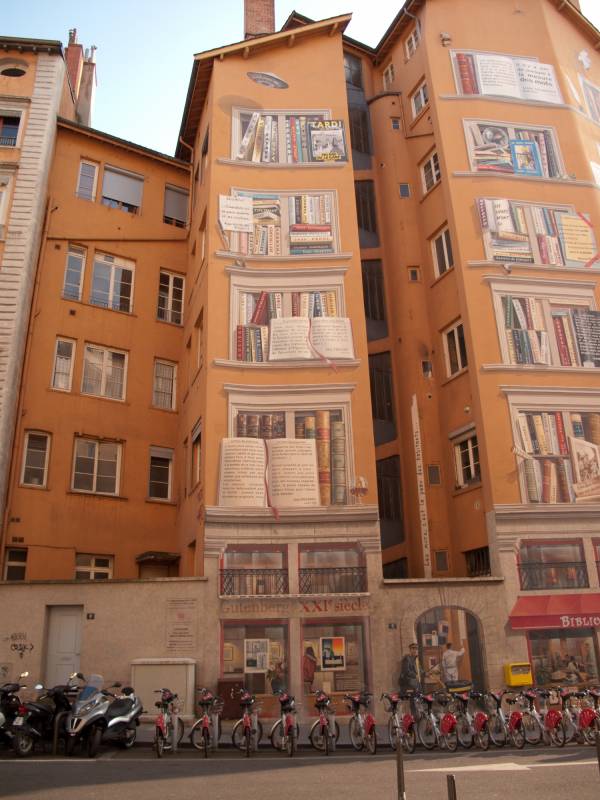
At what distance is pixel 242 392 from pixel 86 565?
7.26 meters

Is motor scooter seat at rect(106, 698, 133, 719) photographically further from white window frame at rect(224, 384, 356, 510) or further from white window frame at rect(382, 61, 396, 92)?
white window frame at rect(382, 61, 396, 92)

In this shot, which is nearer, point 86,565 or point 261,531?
point 261,531

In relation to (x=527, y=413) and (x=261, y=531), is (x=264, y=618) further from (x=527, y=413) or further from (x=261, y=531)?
(x=527, y=413)

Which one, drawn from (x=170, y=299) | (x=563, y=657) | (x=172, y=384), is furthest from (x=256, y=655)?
(x=170, y=299)

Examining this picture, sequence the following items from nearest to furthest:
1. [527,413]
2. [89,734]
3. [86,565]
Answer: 1. [89,734]
2. [527,413]
3. [86,565]

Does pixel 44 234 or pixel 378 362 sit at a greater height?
pixel 44 234

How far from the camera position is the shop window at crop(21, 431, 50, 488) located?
863 inches

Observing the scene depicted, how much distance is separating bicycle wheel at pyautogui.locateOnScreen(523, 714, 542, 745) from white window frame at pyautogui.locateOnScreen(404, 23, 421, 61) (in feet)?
78.0

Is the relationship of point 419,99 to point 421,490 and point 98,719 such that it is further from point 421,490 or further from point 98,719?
point 98,719

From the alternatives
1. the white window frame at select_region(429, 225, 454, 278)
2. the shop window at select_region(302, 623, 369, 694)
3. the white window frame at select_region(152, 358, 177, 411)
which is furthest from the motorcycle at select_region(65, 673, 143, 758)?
the white window frame at select_region(429, 225, 454, 278)

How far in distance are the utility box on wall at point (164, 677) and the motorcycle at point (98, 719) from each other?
10.3ft

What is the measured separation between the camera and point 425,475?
2227 cm

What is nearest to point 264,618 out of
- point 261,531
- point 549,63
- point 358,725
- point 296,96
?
point 261,531

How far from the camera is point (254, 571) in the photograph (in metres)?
18.6
